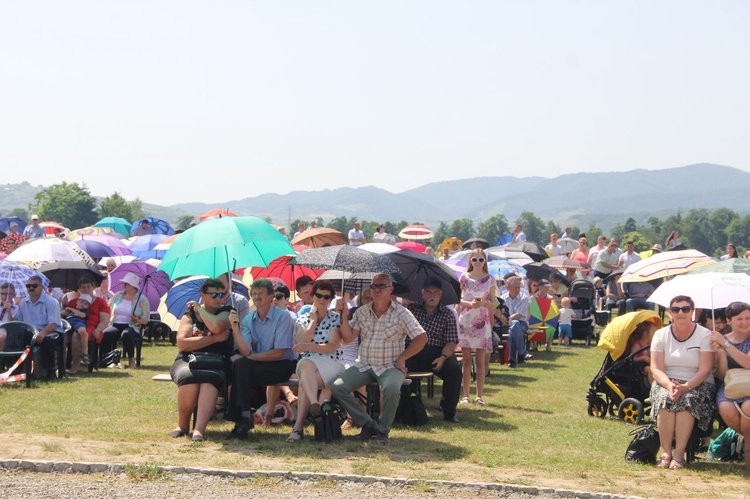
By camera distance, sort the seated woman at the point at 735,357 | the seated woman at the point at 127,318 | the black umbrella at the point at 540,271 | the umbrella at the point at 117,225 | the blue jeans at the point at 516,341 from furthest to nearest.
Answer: the umbrella at the point at 117,225, the black umbrella at the point at 540,271, the blue jeans at the point at 516,341, the seated woman at the point at 127,318, the seated woman at the point at 735,357

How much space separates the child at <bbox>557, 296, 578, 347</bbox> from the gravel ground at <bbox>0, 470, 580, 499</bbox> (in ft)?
42.5

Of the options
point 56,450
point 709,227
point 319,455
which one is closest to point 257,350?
point 319,455

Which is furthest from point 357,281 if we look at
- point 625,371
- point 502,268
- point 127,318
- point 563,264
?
point 563,264

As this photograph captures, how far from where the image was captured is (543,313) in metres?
18.1

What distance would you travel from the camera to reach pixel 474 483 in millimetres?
7090

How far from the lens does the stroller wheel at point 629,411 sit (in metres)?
9.98

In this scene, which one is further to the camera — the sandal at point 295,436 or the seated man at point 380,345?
the seated man at point 380,345

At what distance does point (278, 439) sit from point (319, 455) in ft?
2.51

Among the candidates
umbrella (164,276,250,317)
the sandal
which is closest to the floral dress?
the sandal

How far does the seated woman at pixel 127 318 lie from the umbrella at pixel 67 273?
1.32 ft

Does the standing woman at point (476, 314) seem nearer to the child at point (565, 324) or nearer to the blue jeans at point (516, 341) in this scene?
the blue jeans at point (516, 341)

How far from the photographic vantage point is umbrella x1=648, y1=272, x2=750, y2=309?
30.0ft

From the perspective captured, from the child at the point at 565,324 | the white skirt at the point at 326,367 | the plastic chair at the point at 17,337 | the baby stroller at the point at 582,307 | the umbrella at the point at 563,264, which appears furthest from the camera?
the umbrella at the point at 563,264

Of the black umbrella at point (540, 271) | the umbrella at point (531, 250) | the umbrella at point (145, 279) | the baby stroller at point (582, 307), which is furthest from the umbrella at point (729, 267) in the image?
the umbrella at point (531, 250)
